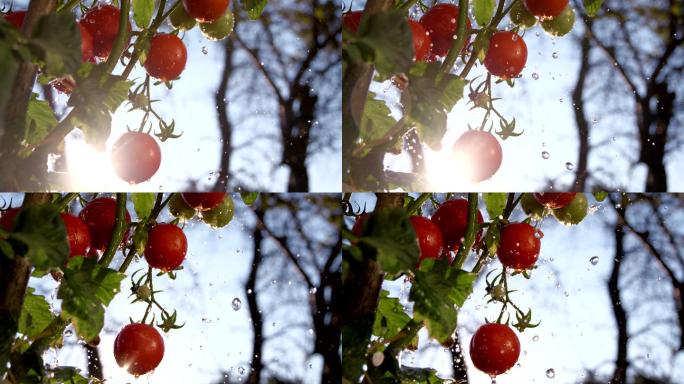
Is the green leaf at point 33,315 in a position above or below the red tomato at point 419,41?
below

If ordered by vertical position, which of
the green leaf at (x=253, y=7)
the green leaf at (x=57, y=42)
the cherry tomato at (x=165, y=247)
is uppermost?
the green leaf at (x=253, y=7)

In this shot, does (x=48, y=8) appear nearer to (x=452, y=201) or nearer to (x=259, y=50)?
(x=259, y=50)

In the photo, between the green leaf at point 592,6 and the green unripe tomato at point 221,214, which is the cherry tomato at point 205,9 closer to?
the green unripe tomato at point 221,214

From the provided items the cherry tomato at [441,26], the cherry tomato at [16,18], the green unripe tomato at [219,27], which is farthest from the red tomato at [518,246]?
the cherry tomato at [16,18]

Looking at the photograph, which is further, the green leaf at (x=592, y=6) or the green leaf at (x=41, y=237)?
the green leaf at (x=592, y=6)

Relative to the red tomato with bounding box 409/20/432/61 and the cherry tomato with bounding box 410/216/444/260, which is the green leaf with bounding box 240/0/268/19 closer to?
the red tomato with bounding box 409/20/432/61

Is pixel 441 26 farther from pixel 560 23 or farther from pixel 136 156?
pixel 136 156
